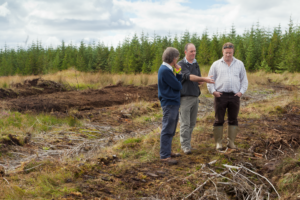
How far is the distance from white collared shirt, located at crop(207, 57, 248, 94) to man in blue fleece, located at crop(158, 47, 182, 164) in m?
0.81

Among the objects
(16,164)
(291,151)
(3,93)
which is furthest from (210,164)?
(3,93)

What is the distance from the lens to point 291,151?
4.52m

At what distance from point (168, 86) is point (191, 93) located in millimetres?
590

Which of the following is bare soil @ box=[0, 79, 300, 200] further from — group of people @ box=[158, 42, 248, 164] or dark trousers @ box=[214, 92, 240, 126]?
dark trousers @ box=[214, 92, 240, 126]

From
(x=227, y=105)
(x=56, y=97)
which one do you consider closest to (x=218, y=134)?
(x=227, y=105)

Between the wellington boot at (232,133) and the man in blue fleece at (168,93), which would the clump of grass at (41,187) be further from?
the wellington boot at (232,133)

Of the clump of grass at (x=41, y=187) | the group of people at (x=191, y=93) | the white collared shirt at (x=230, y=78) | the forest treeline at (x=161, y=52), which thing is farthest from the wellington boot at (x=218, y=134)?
the forest treeline at (x=161, y=52)

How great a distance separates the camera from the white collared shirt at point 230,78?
4551 millimetres

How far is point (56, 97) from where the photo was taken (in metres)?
11.5

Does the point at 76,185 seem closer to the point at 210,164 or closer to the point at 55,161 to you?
the point at 55,161

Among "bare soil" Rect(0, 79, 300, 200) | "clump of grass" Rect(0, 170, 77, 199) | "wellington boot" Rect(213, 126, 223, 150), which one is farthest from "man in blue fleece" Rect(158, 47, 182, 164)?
"clump of grass" Rect(0, 170, 77, 199)

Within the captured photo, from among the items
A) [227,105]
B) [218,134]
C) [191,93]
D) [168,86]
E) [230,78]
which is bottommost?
[218,134]

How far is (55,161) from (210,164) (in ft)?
A: 8.46

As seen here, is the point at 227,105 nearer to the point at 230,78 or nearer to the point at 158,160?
the point at 230,78
